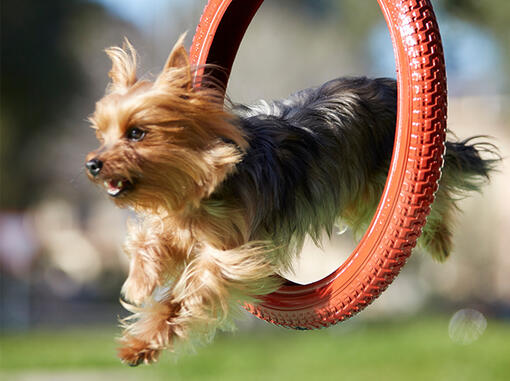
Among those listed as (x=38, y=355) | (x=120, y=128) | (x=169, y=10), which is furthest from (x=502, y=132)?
(x=120, y=128)

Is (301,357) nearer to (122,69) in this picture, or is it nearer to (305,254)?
(305,254)

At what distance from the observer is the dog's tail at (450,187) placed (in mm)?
6020

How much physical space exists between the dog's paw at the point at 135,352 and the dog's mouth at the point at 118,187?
32.8 inches

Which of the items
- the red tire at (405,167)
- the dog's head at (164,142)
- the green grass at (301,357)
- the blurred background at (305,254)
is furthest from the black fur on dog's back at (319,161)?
the green grass at (301,357)

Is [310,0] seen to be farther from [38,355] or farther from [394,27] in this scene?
[394,27]

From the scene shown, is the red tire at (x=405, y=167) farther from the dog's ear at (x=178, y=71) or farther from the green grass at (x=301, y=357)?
the green grass at (x=301, y=357)

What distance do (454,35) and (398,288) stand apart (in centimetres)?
1745

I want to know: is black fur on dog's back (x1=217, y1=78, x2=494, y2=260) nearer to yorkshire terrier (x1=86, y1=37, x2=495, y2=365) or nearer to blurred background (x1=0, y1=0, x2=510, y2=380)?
yorkshire terrier (x1=86, y1=37, x2=495, y2=365)

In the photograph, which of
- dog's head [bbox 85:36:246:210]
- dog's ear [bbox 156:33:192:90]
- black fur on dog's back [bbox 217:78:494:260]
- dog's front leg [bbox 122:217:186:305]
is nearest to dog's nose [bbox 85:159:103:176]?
dog's head [bbox 85:36:246:210]

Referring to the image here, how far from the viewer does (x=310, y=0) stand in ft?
104

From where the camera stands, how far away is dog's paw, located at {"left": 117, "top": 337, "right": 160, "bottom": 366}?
4594mm

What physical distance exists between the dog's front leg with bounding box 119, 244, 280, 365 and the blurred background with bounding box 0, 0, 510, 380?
51.2ft

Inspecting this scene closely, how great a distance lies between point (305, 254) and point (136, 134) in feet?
57.5

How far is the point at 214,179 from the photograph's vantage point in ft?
14.9
